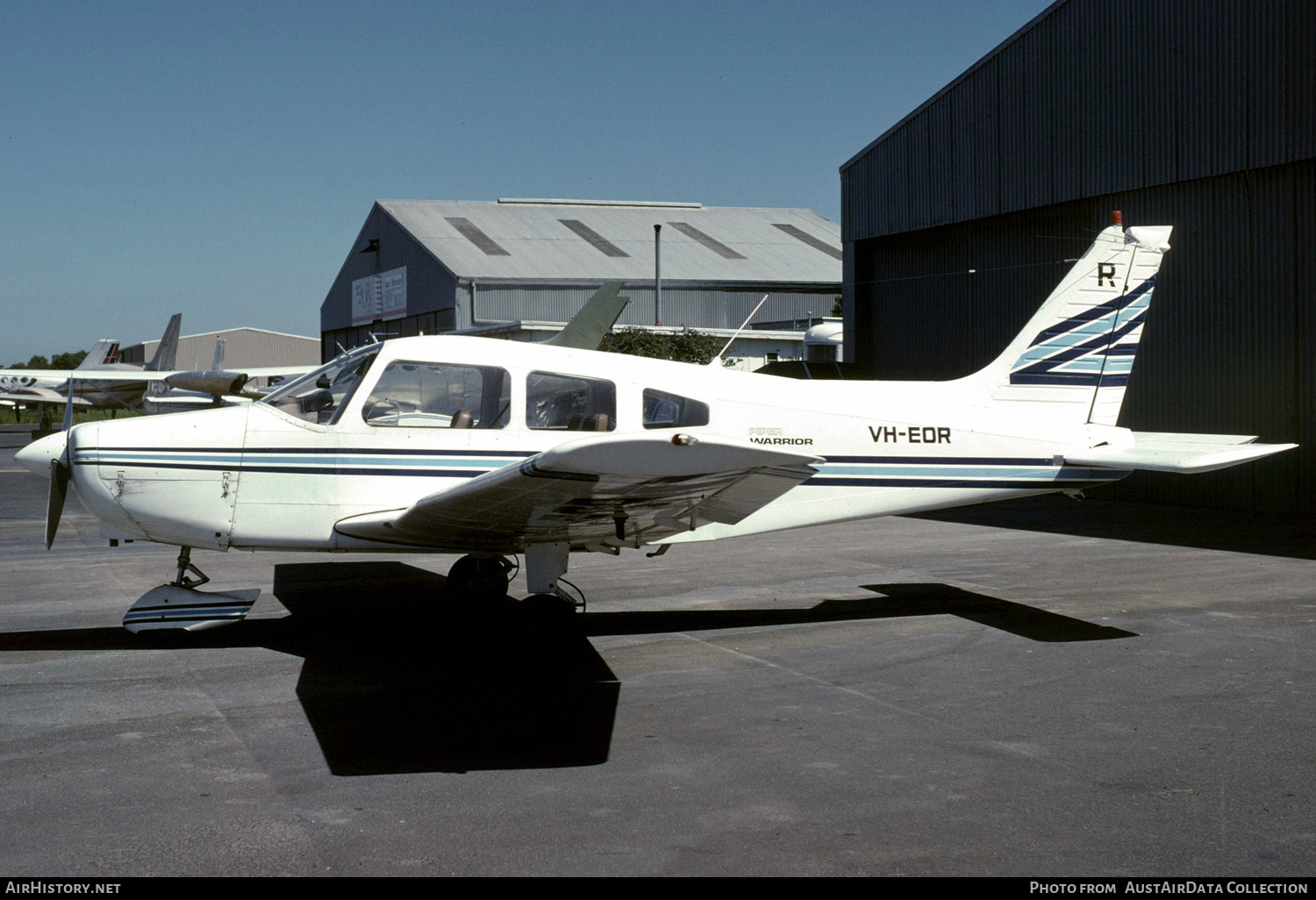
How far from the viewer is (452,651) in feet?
24.8

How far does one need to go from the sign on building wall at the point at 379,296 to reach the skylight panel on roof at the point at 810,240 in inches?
672

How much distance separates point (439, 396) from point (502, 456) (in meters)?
0.59

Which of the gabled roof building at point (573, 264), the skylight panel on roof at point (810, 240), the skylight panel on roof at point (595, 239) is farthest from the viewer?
the skylight panel on roof at point (810, 240)

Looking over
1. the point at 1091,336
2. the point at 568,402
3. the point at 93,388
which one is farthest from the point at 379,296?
the point at 568,402

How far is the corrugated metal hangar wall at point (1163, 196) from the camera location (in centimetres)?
1579

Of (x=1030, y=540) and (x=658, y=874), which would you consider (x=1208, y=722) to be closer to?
(x=658, y=874)

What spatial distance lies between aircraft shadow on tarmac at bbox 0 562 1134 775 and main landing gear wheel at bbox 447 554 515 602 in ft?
0.38

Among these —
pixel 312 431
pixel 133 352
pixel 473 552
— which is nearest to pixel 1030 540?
pixel 473 552

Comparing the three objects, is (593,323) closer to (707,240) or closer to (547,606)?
(547,606)

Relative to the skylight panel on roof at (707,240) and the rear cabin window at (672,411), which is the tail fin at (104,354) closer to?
the skylight panel on roof at (707,240)

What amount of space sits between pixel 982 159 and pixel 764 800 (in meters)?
18.2

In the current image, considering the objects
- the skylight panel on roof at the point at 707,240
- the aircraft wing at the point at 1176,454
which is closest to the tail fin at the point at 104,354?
the skylight panel on roof at the point at 707,240

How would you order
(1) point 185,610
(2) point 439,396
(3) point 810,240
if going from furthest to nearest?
(3) point 810,240
(2) point 439,396
(1) point 185,610

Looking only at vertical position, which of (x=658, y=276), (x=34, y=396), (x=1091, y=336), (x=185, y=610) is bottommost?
(x=185, y=610)
